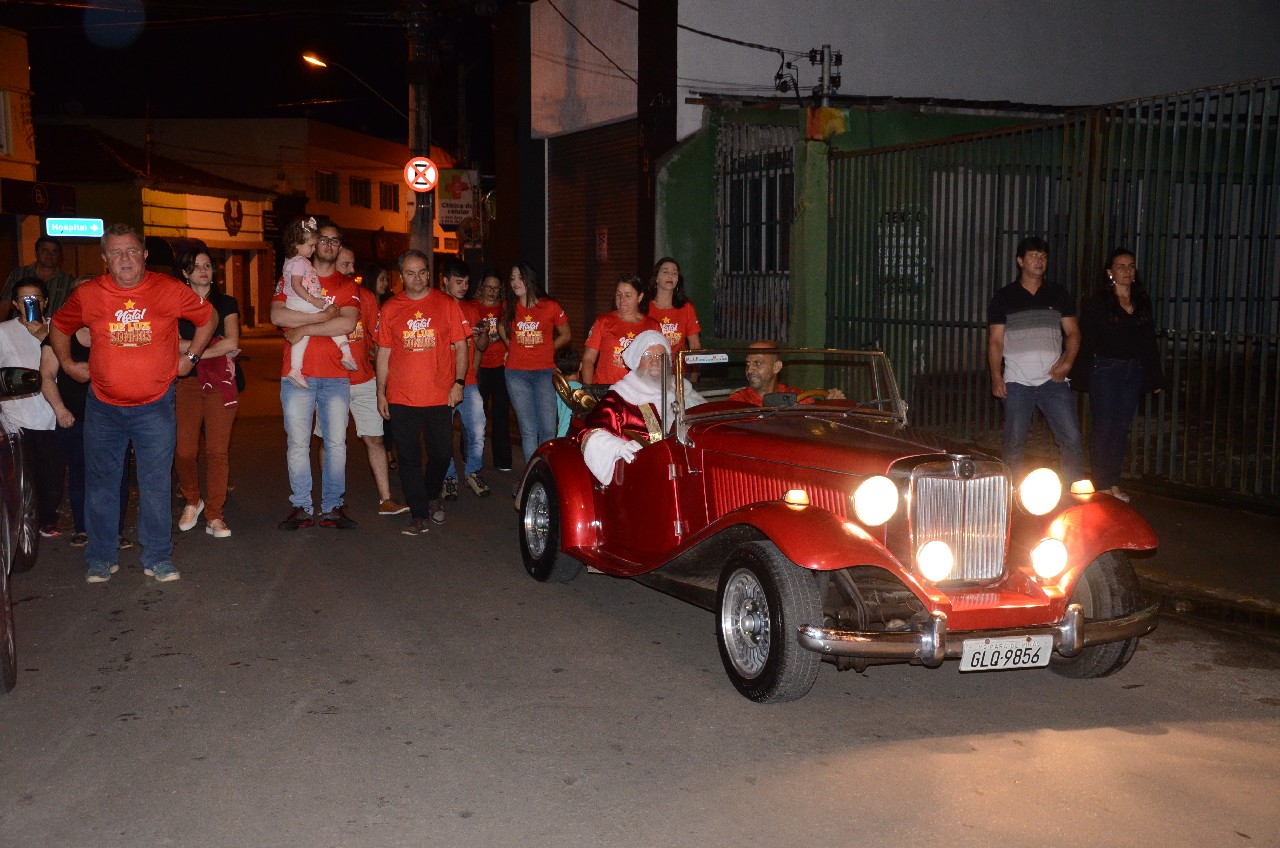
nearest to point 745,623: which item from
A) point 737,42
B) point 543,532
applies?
point 543,532

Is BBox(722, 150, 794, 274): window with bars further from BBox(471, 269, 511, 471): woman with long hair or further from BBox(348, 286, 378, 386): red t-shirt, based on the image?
BBox(348, 286, 378, 386): red t-shirt

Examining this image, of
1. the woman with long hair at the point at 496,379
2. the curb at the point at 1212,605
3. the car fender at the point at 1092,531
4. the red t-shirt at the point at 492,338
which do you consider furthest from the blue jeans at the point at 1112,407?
the woman with long hair at the point at 496,379

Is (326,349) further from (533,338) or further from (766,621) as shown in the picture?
(766,621)

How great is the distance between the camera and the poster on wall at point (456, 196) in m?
20.2

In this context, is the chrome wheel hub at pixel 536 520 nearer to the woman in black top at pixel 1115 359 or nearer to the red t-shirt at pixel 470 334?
the red t-shirt at pixel 470 334

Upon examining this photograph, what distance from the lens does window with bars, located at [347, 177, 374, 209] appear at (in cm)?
5562

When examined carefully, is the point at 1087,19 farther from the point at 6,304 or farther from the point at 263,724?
the point at 263,724

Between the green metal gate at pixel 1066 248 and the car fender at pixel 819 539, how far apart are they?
4.88m

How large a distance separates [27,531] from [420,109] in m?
12.5

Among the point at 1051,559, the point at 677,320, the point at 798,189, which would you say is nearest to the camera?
the point at 1051,559

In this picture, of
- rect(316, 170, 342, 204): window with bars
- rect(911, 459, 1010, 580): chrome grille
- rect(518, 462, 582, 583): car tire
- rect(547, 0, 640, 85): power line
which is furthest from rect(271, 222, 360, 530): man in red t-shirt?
rect(316, 170, 342, 204): window with bars

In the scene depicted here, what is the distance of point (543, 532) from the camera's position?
7527 millimetres

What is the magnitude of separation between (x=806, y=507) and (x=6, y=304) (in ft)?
22.4

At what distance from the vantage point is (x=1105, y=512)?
17.7 feet
